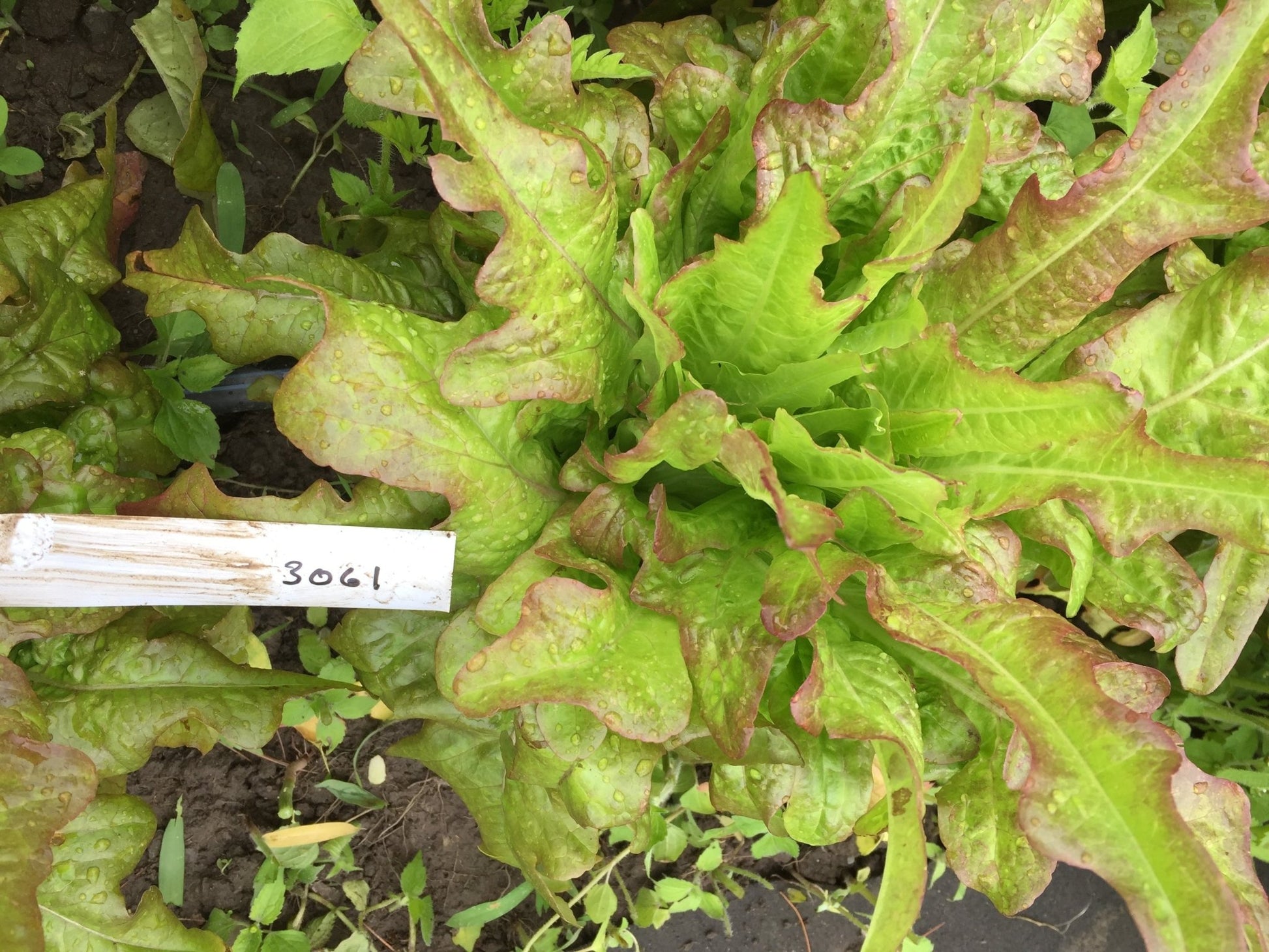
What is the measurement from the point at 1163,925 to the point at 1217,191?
556 mm

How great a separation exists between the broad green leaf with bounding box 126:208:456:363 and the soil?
1.26 ft

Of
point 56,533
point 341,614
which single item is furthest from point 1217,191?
point 341,614

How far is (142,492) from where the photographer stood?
930 mm

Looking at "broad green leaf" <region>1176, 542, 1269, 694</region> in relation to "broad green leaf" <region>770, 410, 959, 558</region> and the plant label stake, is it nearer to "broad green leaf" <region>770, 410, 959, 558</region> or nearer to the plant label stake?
"broad green leaf" <region>770, 410, 959, 558</region>

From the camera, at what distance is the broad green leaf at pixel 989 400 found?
2.43 feet

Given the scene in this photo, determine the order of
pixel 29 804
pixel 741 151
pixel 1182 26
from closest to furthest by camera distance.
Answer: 1. pixel 29 804
2. pixel 741 151
3. pixel 1182 26

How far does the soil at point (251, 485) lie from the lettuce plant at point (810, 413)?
1.12ft

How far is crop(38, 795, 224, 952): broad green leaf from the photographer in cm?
94

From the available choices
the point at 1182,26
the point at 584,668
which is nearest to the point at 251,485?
the point at 584,668

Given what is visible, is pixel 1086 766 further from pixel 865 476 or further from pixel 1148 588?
pixel 1148 588

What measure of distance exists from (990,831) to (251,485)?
95cm

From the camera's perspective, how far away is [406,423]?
0.78m

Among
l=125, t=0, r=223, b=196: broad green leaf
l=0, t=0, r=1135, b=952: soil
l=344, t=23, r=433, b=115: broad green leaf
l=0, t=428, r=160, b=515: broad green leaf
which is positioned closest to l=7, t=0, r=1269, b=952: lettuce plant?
l=344, t=23, r=433, b=115: broad green leaf

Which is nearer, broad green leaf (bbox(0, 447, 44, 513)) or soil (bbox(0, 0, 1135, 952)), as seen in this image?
broad green leaf (bbox(0, 447, 44, 513))
